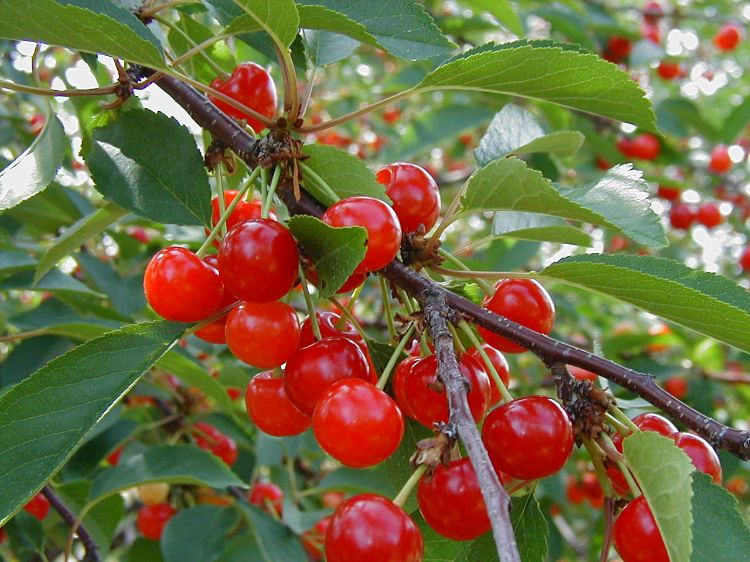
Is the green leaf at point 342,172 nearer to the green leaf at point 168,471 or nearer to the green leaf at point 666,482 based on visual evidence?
the green leaf at point 666,482

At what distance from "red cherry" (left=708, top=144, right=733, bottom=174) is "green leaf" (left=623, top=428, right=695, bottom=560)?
5.55 m

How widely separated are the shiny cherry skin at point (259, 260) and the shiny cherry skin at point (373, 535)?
16.0 inches

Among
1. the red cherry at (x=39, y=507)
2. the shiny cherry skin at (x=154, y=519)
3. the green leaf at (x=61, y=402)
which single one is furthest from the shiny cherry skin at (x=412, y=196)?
the shiny cherry skin at (x=154, y=519)

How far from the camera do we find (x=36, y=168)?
1.61 m

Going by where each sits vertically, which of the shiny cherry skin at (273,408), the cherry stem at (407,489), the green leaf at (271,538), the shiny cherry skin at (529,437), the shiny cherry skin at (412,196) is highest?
the shiny cherry skin at (412,196)

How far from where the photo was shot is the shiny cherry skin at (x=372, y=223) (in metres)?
1.19

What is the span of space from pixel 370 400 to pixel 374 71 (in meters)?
6.97

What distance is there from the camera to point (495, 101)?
15.2 feet

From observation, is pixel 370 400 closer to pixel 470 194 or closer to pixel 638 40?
pixel 470 194

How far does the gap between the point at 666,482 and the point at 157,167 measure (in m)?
1.18

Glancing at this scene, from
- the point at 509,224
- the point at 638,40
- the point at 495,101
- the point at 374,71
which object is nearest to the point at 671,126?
the point at 638,40

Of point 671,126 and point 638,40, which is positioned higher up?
point 638,40

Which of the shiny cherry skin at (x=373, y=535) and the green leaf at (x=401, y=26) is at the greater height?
the green leaf at (x=401, y=26)

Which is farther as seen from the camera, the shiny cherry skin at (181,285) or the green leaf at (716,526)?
the shiny cherry skin at (181,285)
